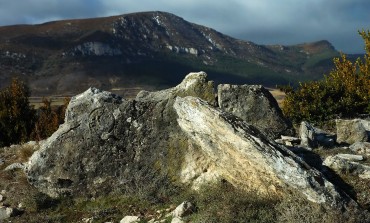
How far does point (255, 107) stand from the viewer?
17.8 meters

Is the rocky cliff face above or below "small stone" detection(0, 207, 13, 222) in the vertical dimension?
above

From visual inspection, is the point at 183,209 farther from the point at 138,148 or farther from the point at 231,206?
the point at 138,148

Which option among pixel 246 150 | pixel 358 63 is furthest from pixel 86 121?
pixel 358 63

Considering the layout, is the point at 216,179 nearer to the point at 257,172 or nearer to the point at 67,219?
the point at 257,172

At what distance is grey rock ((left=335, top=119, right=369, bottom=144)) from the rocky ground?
89 cm

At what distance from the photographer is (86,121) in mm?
15781

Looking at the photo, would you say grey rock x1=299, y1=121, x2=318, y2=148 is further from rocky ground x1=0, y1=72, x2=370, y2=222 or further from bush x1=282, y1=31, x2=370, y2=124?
bush x1=282, y1=31, x2=370, y2=124

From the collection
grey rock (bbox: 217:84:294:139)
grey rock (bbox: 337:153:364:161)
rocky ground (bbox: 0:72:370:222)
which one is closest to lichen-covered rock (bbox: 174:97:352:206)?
rocky ground (bbox: 0:72:370:222)

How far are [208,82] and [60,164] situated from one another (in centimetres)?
593

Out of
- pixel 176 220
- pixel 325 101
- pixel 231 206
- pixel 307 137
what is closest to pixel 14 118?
pixel 325 101

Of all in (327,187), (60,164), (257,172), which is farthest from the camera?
(60,164)

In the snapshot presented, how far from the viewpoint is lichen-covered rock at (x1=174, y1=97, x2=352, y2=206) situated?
11312mm

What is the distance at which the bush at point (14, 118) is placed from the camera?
30.0 m

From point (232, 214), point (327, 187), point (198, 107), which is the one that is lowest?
point (232, 214)
